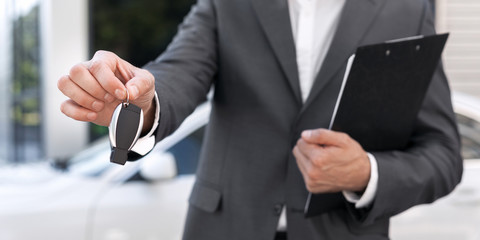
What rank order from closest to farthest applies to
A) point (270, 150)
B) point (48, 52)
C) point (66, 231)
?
point (270, 150) < point (66, 231) < point (48, 52)

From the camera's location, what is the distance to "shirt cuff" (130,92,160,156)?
1090 millimetres

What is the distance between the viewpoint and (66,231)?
281cm

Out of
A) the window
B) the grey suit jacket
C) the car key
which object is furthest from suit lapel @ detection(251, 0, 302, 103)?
the window

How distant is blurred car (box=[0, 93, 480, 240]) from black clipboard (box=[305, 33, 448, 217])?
1572 mm

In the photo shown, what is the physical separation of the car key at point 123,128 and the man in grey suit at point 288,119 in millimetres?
284

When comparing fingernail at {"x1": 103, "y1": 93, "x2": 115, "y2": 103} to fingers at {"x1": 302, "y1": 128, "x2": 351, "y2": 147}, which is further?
fingers at {"x1": 302, "y1": 128, "x2": 351, "y2": 147}

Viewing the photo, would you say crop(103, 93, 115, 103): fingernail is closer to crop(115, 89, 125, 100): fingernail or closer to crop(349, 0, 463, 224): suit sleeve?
crop(115, 89, 125, 100): fingernail

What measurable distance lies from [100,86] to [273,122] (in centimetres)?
51

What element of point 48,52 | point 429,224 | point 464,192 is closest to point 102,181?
point 429,224

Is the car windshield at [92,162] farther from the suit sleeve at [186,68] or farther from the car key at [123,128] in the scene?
the car key at [123,128]

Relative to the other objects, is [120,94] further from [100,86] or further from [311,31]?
[311,31]

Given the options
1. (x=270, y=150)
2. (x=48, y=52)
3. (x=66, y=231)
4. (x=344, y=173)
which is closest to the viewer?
(x=344, y=173)

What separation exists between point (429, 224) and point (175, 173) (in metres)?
1.22

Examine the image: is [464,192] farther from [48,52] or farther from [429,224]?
[48,52]
